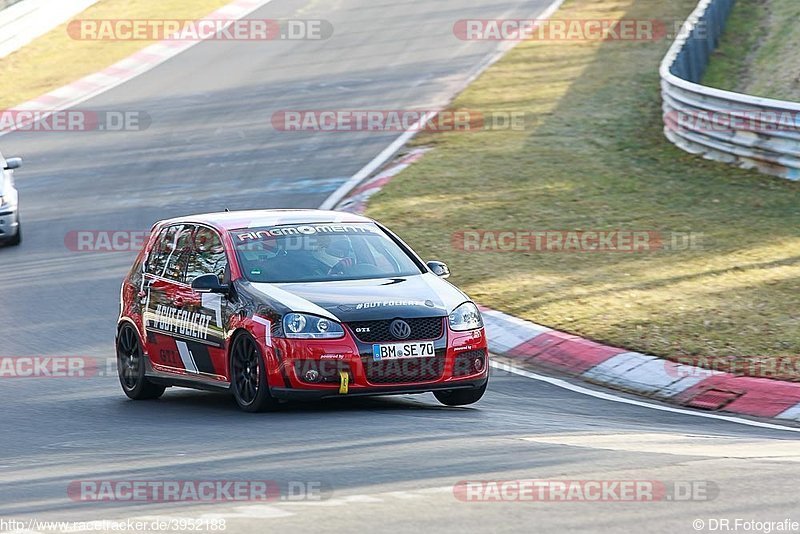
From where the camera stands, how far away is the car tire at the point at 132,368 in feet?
38.9

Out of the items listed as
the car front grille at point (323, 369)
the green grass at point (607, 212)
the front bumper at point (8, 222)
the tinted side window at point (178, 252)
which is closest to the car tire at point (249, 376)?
the car front grille at point (323, 369)

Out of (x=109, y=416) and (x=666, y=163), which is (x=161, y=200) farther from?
(x=109, y=416)

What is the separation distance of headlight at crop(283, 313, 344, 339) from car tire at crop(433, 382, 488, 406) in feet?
3.45

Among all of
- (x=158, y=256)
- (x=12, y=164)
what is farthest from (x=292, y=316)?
(x=12, y=164)

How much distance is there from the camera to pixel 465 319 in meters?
10.5

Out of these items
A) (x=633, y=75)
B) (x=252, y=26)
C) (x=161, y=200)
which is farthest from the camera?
(x=252, y=26)

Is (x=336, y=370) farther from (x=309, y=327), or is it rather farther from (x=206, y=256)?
(x=206, y=256)

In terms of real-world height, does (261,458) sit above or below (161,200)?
above

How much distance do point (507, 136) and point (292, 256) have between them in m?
13.7

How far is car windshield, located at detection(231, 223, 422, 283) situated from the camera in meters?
10.8

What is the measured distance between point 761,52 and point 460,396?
2026 cm

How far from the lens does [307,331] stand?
10062 mm

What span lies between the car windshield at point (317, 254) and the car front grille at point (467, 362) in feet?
3.11

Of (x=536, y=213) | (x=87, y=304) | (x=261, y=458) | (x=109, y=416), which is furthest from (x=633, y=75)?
(x=261, y=458)
